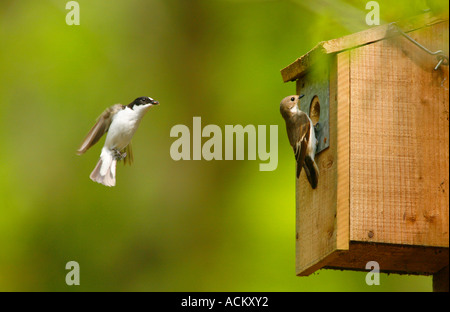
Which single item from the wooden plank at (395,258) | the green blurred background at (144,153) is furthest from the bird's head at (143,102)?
the green blurred background at (144,153)

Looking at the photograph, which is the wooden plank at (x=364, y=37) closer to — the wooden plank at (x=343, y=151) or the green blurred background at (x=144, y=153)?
the wooden plank at (x=343, y=151)

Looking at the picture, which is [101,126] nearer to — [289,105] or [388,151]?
[289,105]

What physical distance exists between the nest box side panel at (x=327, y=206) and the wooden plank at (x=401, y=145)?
7cm

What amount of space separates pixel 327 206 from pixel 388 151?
19.8 inches

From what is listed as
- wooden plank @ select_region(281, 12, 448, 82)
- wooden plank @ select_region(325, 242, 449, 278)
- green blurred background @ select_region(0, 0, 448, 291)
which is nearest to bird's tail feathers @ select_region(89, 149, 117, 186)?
wooden plank @ select_region(281, 12, 448, 82)

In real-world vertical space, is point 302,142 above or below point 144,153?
below

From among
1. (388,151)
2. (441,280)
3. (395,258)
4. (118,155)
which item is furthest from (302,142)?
(118,155)

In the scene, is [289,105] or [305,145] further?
[289,105]

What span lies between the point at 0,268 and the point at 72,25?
108 inches

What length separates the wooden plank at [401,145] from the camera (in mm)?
5129

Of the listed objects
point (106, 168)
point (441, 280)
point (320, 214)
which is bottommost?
point (441, 280)

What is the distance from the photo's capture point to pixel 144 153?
35.0 ft

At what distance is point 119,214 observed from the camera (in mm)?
10484

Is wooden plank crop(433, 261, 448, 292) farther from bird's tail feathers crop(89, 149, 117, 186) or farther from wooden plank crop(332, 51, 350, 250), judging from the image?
bird's tail feathers crop(89, 149, 117, 186)
